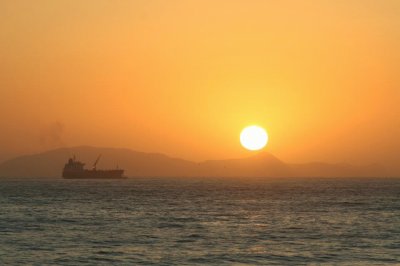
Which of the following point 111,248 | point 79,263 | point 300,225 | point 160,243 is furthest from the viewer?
point 300,225

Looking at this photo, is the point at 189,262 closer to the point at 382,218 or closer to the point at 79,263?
the point at 79,263

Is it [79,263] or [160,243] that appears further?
[160,243]

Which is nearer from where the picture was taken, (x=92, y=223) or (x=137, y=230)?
(x=137, y=230)

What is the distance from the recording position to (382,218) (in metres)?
81.3

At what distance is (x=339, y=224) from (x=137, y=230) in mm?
23309

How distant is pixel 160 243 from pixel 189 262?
33.5 ft

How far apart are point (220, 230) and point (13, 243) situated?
21216 mm

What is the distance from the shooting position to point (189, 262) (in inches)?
1711

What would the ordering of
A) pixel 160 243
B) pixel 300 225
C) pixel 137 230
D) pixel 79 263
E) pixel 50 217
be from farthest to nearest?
pixel 50 217 → pixel 300 225 → pixel 137 230 → pixel 160 243 → pixel 79 263

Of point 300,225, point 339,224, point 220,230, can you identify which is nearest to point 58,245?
point 220,230

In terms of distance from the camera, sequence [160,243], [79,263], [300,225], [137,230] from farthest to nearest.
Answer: [300,225] < [137,230] < [160,243] < [79,263]

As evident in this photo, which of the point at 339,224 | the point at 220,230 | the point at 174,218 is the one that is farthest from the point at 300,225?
the point at 174,218

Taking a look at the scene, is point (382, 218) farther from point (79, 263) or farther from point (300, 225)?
point (79, 263)

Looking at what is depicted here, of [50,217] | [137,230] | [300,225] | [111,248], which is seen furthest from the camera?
[50,217]
